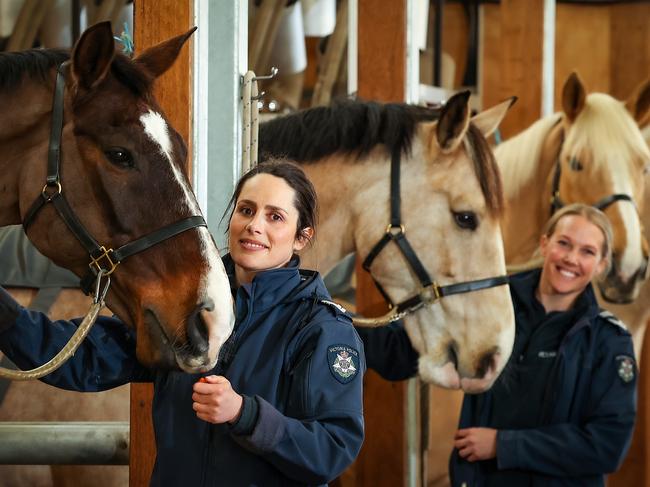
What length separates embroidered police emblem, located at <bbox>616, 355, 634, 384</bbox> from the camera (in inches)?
91.9

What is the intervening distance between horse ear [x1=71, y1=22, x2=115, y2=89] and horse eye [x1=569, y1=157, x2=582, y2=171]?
7.34 ft

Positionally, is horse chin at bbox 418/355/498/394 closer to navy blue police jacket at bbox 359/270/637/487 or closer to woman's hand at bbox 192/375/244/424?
navy blue police jacket at bbox 359/270/637/487

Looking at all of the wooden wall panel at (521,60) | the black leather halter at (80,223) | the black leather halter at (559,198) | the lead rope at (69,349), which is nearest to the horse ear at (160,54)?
the black leather halter at (80,223)

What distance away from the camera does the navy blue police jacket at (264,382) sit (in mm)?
1391

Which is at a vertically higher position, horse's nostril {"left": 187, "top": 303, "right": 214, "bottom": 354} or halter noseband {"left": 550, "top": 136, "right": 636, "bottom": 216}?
halter noseband {"left": 550, "top": 136, "right": 636, "bottom": 216}

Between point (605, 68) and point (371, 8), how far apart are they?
2.98 m

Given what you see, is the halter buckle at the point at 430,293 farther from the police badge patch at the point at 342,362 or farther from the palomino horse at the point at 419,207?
the police badge patch at the point at 342,362

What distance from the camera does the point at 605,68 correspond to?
217 inches

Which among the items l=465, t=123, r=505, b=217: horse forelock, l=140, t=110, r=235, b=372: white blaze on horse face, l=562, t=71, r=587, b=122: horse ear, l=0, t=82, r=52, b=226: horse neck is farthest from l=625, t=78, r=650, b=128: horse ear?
l=0, t=82, r=52, b=226: horse neck

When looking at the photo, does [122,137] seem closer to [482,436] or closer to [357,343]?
[357,343]

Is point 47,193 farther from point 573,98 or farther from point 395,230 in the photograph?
point 573,98

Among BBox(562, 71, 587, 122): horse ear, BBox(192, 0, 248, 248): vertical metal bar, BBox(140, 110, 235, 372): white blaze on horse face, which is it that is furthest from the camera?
BBox(562, 71, 587, 122): horse ear

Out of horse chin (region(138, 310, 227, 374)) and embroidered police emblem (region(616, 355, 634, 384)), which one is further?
embroidered police emblem (region(616, 355, 634, 384))

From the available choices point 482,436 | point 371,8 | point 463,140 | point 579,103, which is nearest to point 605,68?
point 579,103
